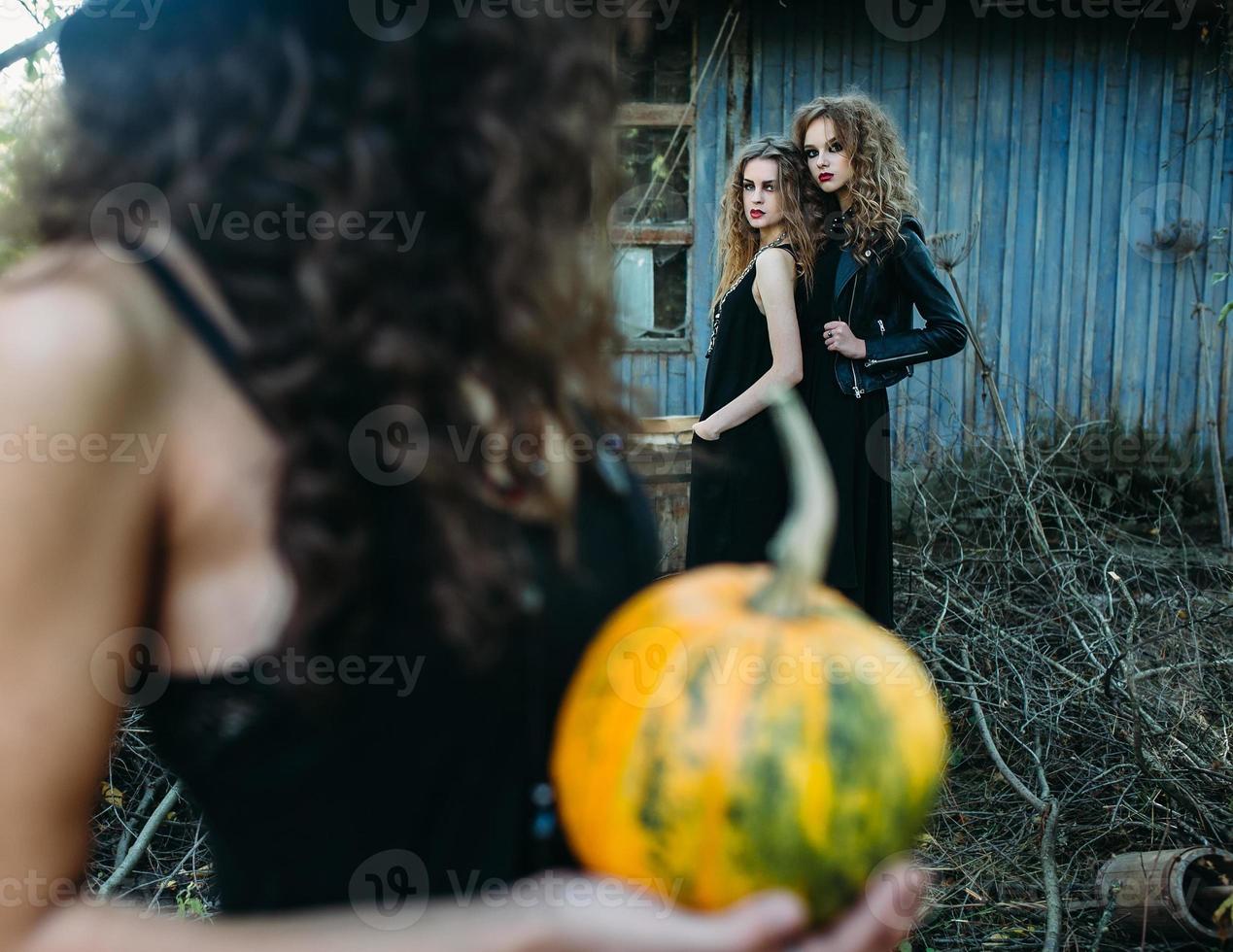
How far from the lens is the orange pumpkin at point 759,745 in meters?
0.76

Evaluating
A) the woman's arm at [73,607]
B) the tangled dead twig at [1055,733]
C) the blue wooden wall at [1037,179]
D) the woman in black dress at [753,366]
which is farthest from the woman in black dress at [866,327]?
the woman's arm at [73,607]

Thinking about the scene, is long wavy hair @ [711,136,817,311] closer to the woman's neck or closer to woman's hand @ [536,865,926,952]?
the woman's neck

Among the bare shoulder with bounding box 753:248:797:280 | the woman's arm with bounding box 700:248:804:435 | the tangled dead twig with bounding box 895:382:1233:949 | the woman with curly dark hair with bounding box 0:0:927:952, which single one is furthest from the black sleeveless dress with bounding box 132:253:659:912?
the bare shoulder with bounding box 753:248:797:280

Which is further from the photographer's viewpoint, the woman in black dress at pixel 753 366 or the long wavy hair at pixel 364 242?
the woman in black dress at pixel 753 366

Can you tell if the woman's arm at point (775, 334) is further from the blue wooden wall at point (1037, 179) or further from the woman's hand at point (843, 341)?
the blue wooden wall at point (1037, 179)

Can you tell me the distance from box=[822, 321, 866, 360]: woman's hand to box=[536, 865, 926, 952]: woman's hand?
10.4 ft

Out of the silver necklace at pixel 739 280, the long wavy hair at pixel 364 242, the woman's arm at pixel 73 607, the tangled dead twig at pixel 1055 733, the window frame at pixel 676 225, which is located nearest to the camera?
the woman's arm at pixel 73 607

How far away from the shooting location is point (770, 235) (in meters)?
4.03

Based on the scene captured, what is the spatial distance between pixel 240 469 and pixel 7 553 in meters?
0.16

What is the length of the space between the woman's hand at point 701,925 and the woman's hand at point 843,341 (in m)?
3.18

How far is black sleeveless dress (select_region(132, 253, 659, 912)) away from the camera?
2.49ft

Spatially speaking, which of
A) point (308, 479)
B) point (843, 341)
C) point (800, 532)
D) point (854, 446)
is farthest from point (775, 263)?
point (308, 479)

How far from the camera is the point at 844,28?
6988mm

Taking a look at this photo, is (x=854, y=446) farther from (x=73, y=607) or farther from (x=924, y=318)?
(x=73, y=607)
